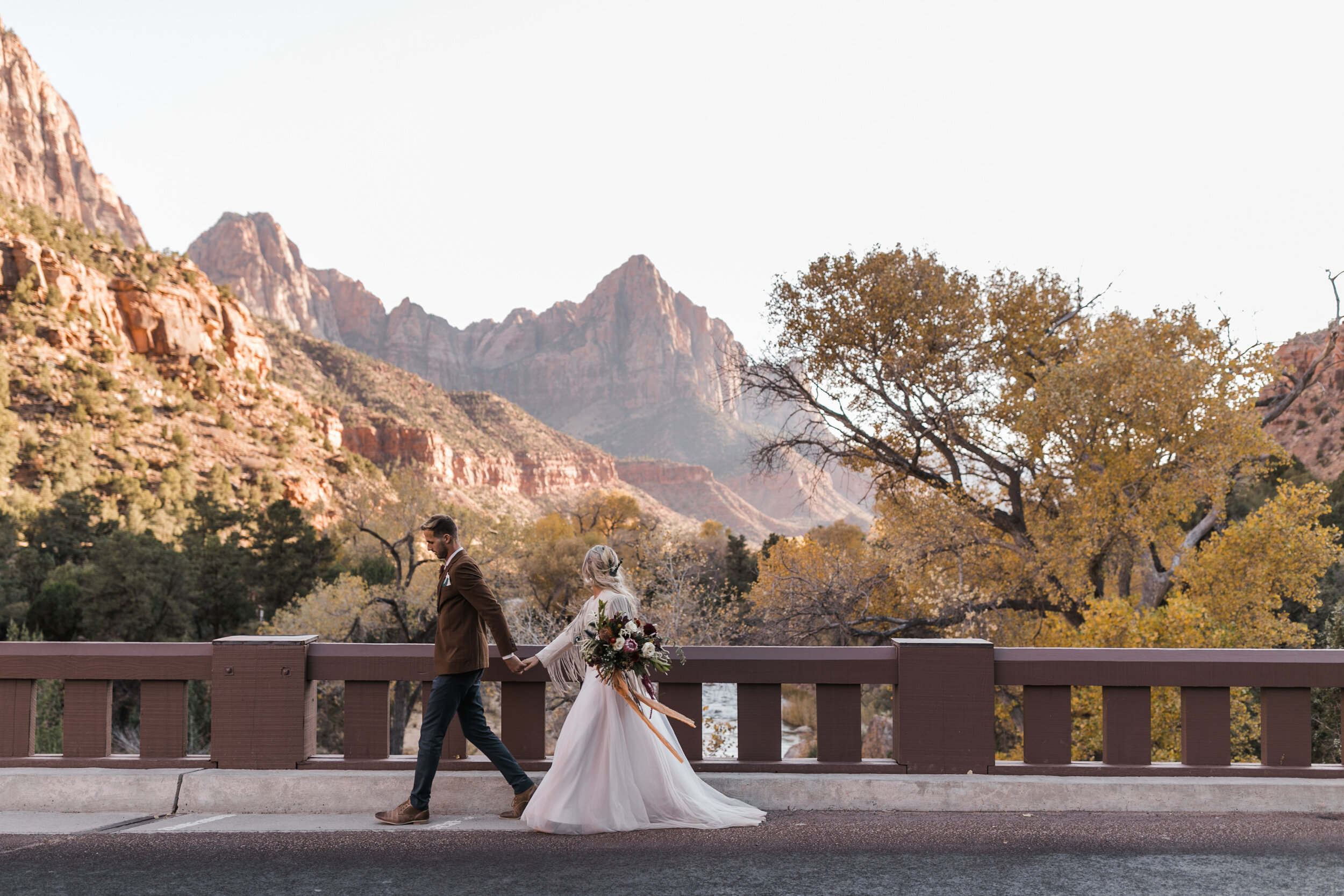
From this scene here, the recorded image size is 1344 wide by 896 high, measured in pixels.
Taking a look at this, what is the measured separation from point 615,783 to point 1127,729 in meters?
2.99

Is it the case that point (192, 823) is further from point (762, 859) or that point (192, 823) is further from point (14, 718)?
point (762, 859)

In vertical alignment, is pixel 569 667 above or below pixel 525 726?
above

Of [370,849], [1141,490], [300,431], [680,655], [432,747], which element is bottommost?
[370,849]

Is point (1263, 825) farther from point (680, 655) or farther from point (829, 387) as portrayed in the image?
point (829, 387)

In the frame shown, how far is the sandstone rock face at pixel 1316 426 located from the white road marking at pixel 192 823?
1685 inches

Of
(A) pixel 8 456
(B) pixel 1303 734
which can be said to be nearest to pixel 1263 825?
(B) pixel 1303 734

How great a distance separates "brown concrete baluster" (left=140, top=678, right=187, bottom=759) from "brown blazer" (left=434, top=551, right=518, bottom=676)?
1.72 meters

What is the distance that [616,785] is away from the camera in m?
4.67

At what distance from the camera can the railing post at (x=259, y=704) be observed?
5109 millimetres

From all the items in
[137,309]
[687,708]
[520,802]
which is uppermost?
[137,309]

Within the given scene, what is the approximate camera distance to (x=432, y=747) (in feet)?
15.5

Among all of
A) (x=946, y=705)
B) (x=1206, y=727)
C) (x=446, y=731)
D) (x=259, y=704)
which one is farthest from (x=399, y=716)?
(x=1206, y=727)

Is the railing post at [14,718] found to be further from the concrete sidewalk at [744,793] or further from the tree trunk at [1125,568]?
the tree trunk at [1125,568]

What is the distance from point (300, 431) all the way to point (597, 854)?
68158 millimetres
